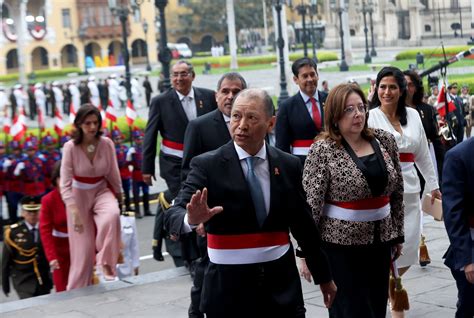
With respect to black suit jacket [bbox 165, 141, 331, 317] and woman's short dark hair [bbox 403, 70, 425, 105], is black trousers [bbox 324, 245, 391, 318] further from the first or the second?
woman's short dark hair [bbox 403, 70, 425, 105]

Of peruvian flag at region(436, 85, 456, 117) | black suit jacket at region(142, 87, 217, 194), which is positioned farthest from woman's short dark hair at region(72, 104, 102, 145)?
peruvian flag at region(436, 85, 456, 117)

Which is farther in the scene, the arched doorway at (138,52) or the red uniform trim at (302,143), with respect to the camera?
the arched doorway at (138,52)

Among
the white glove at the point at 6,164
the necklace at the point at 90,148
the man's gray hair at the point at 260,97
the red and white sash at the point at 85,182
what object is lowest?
the white glove at the point at 6,164

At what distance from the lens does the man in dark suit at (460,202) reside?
5.60 meters

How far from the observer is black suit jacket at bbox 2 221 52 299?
9.62m

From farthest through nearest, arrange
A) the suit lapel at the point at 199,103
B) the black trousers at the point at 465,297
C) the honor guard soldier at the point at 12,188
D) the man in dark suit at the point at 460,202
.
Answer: the honor guard soldier at the point at 12,188
the suit lapel at the point at 199,103
the black trousers at the point at 465,297
the man in dark suit at the point at 460,202

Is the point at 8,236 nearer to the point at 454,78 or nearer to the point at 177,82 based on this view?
the point at 177,82

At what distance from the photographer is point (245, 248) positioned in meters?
5.12

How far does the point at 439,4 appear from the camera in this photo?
34.2 m

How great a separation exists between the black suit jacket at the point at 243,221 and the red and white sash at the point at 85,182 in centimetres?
428

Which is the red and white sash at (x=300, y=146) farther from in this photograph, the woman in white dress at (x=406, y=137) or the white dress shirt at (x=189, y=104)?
the woman in white dress at (x=406, y=137)

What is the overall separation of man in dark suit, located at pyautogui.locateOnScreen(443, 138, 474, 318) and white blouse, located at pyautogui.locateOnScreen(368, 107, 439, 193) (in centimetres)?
176

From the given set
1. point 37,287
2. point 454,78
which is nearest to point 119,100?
point 454,78

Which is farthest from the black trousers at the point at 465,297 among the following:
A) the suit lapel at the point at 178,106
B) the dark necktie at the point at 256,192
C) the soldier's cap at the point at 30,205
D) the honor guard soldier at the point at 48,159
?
the honor guard soldier at the point at 48,159
